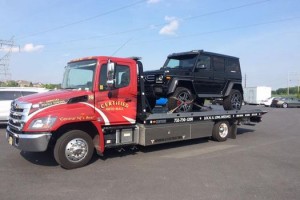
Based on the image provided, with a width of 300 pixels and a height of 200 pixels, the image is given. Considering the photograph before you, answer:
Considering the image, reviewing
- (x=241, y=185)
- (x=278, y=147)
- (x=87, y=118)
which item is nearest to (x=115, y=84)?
(x=87, y=118)

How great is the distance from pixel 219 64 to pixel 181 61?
1525 mm

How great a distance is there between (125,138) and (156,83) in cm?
244

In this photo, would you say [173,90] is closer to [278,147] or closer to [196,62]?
[196,62]

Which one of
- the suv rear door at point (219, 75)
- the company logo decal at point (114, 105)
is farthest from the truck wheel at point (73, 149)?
the suv rear door at point (219, 75)

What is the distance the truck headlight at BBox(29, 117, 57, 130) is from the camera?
690 cm

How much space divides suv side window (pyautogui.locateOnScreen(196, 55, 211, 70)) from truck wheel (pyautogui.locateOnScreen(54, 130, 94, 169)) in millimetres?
5062

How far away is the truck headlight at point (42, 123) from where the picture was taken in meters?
6.90

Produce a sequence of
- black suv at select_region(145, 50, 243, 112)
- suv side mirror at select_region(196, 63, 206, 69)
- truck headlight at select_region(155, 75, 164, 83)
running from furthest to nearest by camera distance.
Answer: suv side mirror at select_region(196, 63, 206, 69) < black suv at select_region(145, 50, 243, 112) < truck headlight at select_region(155, 75, 164, 83)

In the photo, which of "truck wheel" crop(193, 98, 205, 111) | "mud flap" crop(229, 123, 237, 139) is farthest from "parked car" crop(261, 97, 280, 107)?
"truck wheel" crop(193, 98, 205, 111)

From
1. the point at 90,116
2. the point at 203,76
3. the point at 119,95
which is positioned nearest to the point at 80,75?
the point at 119,95

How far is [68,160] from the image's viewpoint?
7227mm

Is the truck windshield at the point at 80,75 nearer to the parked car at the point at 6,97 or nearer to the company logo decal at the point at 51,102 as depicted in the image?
the company logo decal at the point at 51,102

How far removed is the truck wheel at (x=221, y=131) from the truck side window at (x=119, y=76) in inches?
170

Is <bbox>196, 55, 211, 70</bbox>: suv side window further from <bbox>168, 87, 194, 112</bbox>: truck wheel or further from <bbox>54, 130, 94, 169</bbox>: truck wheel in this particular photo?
<bbox>54, 130, 94, 169</bbox>: truck wheel
